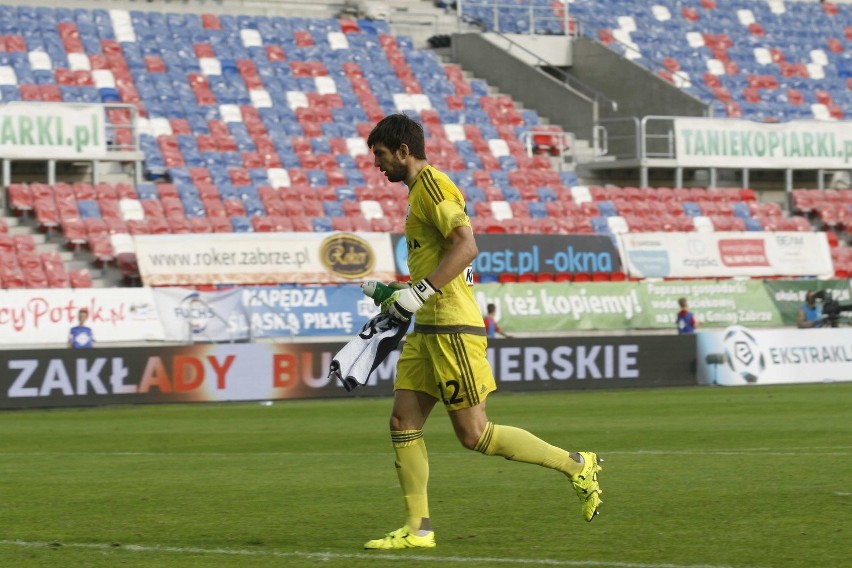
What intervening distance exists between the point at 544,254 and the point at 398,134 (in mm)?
25240

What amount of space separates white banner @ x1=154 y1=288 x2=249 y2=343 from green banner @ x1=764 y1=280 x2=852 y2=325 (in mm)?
12006

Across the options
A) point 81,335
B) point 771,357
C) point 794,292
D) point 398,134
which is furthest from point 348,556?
point 794,292

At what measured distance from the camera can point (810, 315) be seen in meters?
32.5

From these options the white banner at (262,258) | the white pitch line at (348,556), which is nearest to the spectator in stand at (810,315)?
the white banner at (262,258)

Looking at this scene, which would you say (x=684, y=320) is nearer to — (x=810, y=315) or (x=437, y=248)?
(x=810, y=315)

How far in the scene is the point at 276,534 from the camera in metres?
8.97

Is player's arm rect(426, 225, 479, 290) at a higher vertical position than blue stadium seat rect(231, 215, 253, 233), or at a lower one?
higher

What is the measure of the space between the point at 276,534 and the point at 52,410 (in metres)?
14.2

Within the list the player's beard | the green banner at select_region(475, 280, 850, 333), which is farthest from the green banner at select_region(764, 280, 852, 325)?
the player's beard

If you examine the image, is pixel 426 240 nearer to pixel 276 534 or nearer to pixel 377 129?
pixel 377 129

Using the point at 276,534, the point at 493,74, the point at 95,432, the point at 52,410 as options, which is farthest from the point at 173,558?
the point at 493,74

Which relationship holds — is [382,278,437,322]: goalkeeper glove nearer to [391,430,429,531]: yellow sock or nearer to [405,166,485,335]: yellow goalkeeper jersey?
[405,166,485,335]: yellow goalkeeper jersey

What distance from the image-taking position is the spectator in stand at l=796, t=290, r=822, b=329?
3200cm

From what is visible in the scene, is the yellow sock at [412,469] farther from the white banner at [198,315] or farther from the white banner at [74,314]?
the white banner at [198,315]
